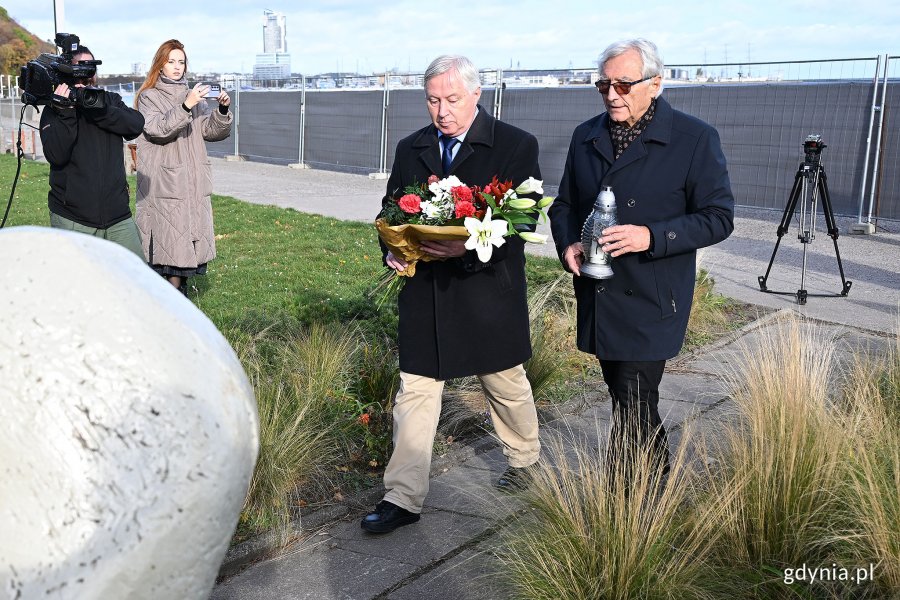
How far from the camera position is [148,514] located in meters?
1.14

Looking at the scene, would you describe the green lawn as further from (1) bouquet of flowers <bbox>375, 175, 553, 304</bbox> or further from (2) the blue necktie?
Answer: (1) bouquet of flowers <bbox>375, 175, 553, 304</bbox>

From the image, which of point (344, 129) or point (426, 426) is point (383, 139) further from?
point (426, 426)

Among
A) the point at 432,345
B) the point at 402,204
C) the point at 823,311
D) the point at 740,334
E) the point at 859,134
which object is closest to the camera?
A: the point at 402,204

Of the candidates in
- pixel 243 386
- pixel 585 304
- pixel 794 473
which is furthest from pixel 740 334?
pixel 243 386

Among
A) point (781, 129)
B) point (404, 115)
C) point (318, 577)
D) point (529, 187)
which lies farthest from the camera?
point (404, 115)

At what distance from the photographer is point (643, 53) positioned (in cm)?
382

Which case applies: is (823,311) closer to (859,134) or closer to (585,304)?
(585,304)

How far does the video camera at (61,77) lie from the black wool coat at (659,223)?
329cm

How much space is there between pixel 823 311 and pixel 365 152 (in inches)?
594

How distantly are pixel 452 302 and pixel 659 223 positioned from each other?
98 cm

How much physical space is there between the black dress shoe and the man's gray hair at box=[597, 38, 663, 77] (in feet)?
6.54

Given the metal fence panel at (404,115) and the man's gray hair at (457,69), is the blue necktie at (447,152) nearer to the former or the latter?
the man's gray hair at (457,69)

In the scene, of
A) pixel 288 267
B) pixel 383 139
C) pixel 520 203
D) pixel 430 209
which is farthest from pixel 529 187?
pixel 383 139

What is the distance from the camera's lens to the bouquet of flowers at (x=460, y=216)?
3830mm
